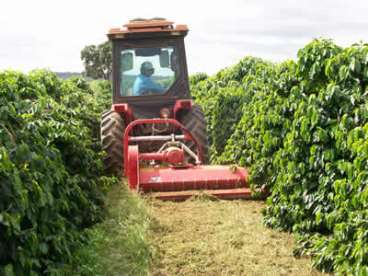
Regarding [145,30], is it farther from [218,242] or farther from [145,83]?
[218,242]

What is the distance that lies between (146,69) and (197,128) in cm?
125

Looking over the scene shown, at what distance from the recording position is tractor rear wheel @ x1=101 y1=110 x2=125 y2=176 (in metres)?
7.99

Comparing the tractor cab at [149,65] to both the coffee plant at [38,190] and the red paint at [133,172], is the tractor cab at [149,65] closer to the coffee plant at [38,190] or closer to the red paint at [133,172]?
the red paint at [133,172]

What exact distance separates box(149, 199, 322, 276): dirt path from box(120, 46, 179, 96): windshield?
2.60m

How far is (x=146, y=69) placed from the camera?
8.66 metres

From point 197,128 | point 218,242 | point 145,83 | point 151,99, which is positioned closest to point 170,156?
point 197,128

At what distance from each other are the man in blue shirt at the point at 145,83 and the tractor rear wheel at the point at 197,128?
2.06 ft

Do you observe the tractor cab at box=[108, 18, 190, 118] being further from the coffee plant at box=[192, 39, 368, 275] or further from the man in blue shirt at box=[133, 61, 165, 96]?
the coffee plant at box=[192, 39, 368, 275]

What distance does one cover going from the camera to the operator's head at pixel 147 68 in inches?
340

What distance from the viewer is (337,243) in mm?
4320

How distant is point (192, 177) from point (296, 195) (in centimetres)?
195

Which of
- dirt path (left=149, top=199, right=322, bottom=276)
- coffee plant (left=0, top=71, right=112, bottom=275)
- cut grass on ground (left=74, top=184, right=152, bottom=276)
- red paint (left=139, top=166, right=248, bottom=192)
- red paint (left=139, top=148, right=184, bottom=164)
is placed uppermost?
coffee plant (left=0, top=71, right=112, bottom=275)

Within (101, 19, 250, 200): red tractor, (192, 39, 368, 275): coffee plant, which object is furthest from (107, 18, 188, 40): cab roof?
(192, 39, 368, 275): coffee plant

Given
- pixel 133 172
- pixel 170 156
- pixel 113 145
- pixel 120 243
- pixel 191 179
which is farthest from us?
pixel 113 145
